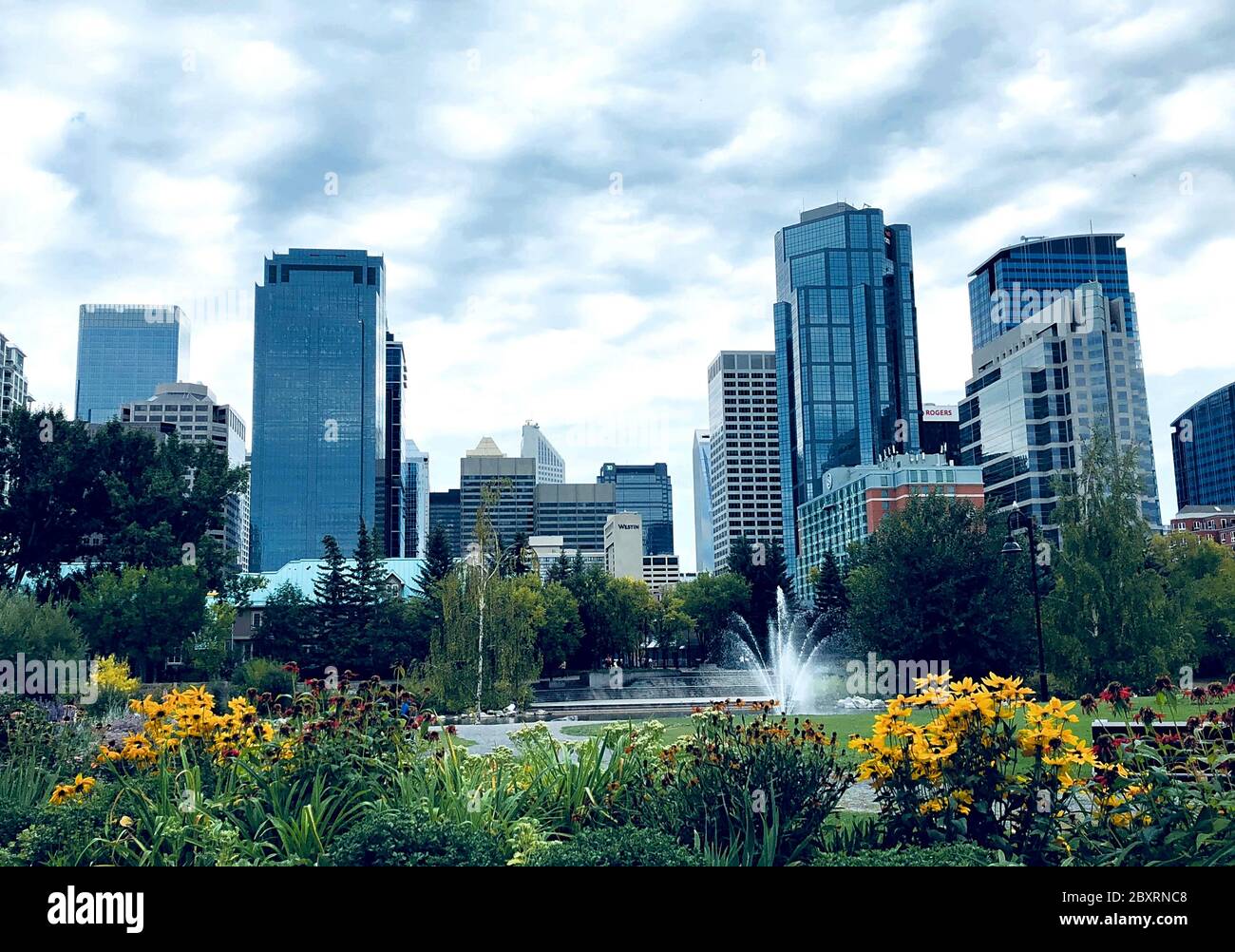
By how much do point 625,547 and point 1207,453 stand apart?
322 ft

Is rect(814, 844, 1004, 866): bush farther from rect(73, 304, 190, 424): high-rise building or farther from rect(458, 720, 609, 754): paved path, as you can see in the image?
rect(73, 304, 190, 424): high-rise building

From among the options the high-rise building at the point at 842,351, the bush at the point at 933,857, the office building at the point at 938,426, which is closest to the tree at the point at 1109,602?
the bush at the point at 933,857

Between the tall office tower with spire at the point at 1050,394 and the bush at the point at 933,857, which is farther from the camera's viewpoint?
the tall office tower with spire at the point at 1050,394

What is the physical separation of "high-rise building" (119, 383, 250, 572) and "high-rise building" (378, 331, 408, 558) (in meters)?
24.9

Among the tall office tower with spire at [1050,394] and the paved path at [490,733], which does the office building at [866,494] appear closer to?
the tall office tower with spire at [1050,394]

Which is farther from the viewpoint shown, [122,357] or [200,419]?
[200,419]

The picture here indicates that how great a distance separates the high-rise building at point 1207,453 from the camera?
53.1 metres

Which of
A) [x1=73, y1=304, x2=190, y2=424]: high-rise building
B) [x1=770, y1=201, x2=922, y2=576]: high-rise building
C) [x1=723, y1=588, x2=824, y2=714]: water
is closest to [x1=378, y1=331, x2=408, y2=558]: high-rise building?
[x1=770, y1=201, x2=922, y2=576]: high-rise building

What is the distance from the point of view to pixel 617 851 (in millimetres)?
5488

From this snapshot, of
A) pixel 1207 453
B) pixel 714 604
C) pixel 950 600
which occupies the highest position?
pixel 1207 453

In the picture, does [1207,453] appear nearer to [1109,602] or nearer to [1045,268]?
[1109,602]


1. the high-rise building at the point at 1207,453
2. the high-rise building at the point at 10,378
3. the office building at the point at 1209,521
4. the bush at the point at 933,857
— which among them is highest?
the high-rise building at the point at 10,378

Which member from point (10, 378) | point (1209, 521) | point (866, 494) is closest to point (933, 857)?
point (10, 378)

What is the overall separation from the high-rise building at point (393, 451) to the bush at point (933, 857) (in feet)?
533
